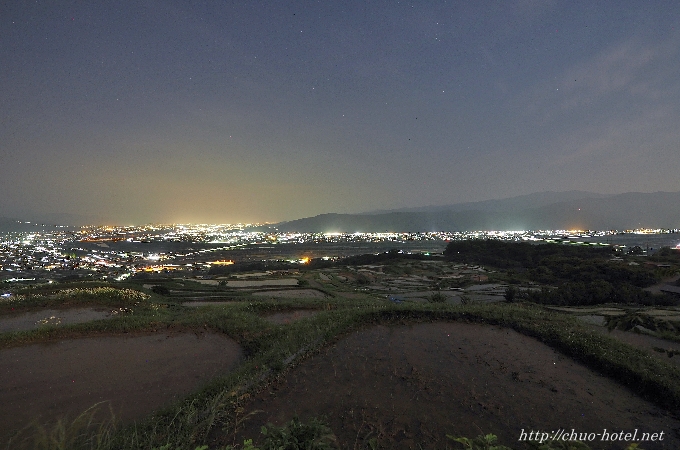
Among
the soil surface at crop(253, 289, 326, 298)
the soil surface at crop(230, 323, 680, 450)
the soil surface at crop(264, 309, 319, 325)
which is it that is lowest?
the soil surface at crop(253, 289, 326, 298)

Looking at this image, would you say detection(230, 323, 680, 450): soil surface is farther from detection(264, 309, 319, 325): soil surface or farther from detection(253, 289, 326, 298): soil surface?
detection(253, 289, 326, 298): soil surface

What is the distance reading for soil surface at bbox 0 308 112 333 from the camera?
50.2 feet

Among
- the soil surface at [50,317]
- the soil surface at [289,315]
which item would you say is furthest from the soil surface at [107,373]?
the soil surface at [50,317]

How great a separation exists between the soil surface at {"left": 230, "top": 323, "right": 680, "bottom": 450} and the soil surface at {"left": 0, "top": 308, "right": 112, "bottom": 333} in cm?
1387

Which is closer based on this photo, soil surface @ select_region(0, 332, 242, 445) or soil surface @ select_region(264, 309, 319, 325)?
soil surface @ select_region(0, 332, 242, 445)

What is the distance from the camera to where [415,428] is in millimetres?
6680

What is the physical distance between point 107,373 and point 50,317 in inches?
402

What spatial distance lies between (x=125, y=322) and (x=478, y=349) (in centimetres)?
1491

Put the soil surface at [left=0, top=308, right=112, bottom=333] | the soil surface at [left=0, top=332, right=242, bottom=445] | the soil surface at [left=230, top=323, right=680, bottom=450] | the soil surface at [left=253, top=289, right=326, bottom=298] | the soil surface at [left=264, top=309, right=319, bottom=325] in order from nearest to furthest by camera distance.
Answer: the soil surface at [left=230, top=323, right=680, bottom=450], the soil surface at [left=0, top=332, right=242, bottom=445], the soil surface at [left=0, top=308, right=112, bottom=333], the soil surface at [left=264, top=309, right=319, bottom=325], the soil surface at [left=253, top=289, right=326, bottom=298]

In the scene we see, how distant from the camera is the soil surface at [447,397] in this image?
262 inches

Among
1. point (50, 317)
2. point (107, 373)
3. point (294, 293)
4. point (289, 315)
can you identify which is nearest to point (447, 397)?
point (107, 373)

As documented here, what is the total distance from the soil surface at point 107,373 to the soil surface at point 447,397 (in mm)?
3358

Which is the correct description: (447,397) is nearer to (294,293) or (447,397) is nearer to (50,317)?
(50,317)

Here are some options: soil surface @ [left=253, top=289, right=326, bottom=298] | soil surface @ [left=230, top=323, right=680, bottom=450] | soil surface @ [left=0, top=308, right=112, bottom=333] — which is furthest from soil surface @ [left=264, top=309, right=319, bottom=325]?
soil surface @ [left=0, top=308, right=112, bottom=333]
